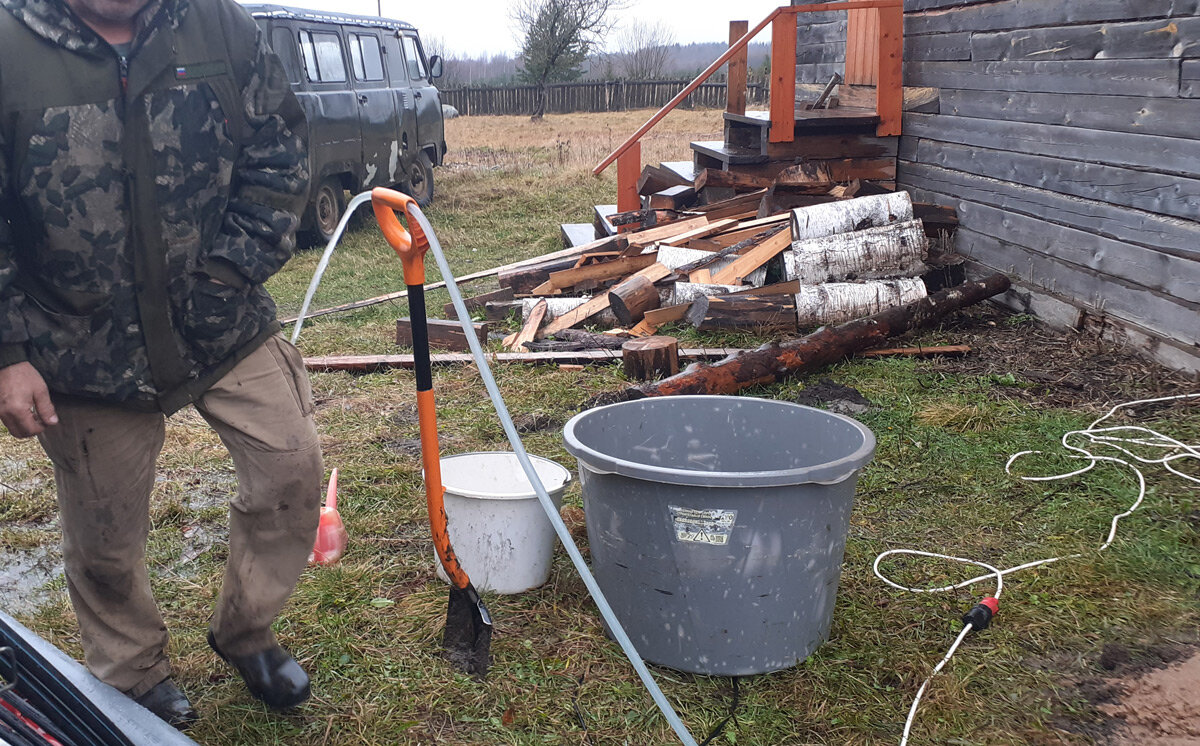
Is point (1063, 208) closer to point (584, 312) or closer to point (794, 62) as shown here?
point (794, 62)

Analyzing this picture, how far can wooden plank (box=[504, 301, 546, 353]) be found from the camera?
6.13 metres

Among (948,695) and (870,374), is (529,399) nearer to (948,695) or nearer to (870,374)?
(870,374)

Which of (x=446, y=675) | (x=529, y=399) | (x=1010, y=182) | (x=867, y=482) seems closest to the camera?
(x=446, y=675)

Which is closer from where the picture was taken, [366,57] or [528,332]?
[528,332]

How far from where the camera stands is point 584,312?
21.2 feet

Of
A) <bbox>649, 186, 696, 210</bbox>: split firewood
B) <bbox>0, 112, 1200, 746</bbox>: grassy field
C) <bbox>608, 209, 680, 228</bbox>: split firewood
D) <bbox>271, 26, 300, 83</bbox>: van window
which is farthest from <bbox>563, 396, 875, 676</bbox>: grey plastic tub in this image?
<bbox>271, 26, 300, 83</bbox>: van window

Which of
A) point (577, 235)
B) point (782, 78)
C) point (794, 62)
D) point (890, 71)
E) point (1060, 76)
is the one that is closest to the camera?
point (1060, 76)

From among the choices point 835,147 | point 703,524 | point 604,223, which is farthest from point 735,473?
point 604,223

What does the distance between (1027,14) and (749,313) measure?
2.50m

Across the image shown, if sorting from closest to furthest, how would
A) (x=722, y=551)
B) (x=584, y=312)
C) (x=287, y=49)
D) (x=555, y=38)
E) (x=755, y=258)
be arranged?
(x=722, y=551), (x=755, y=258), (x=584, y=312), (x=287, y=49), (x=555, y=38)

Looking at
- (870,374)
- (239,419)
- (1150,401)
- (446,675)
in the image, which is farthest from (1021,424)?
(239,419)

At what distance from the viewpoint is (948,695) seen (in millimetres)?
2471

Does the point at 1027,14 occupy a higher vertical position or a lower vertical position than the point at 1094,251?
higher

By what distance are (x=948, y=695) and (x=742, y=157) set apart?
606 cm
